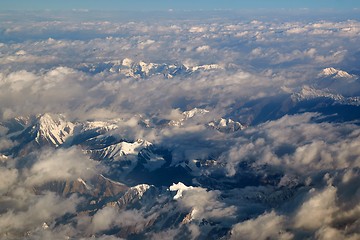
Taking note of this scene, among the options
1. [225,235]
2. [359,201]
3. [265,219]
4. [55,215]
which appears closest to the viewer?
[359,201]

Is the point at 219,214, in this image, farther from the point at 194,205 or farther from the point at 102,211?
the point at 102,211

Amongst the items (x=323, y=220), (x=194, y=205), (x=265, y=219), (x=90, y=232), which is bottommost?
(x=90, y=232)

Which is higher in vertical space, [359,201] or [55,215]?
[359,201]

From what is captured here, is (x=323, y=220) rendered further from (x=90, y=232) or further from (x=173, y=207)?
(x=90, y=232)

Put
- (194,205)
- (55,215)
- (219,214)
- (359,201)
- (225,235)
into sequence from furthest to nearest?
(55,215), (194,205), (219,214), (225,235), (359,201)

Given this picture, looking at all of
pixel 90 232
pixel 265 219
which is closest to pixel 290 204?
pixel 265 219

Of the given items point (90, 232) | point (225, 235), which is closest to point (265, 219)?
point (225, 235)

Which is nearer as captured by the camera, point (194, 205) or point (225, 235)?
point (225, 235)

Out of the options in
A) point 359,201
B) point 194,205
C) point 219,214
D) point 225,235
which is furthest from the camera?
point 194,205

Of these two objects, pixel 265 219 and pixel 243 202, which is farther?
pixel 243 202
